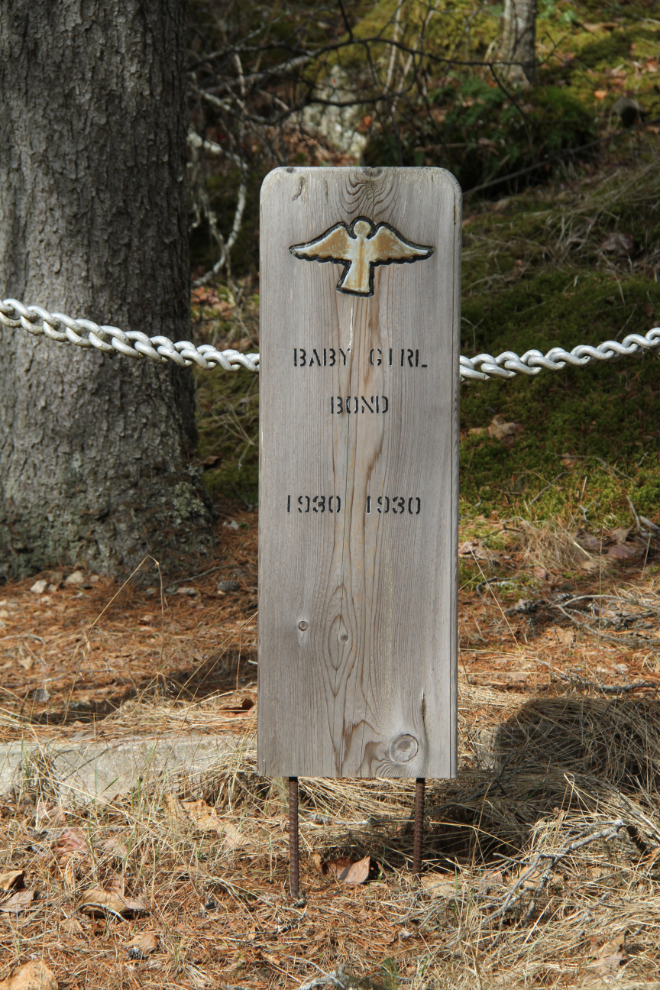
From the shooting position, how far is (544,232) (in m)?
6.02

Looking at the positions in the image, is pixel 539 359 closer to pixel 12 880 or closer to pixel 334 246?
pixel 334 246

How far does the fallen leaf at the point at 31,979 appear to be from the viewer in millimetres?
1985

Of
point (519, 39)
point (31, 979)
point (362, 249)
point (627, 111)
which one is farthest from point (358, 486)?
point (519, 39)

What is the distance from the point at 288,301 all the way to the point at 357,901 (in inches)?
62.0

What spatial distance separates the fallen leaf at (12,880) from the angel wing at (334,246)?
6.01 ft

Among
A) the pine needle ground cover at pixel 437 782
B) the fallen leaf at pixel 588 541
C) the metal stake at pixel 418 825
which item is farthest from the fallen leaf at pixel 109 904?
the fallen leaf at pixel 588 541

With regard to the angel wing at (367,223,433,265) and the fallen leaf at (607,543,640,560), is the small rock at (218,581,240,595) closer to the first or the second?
the fallen leaf at (607,543,640,560)

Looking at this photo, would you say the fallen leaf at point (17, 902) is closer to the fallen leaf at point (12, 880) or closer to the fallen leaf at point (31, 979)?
the fallen leaf at point (12, 880)

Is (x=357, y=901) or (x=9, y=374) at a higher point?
(x=9, y=374)

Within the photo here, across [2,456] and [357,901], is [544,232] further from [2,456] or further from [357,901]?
[357,901]

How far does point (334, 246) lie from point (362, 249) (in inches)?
2.8

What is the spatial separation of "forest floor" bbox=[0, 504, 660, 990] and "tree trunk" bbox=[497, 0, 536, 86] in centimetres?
598

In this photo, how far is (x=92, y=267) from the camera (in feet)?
13.2

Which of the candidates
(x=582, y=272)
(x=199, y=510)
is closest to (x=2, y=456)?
(x=199, y=510)
